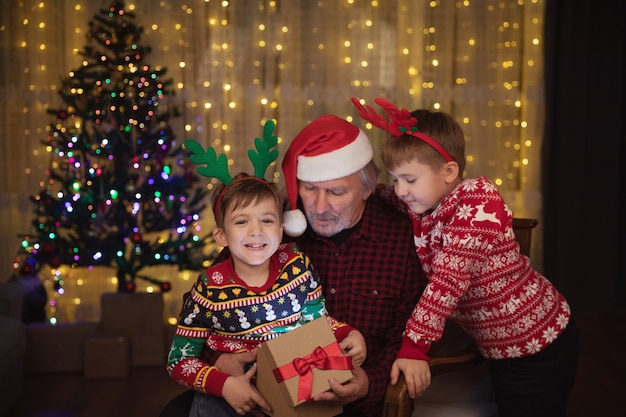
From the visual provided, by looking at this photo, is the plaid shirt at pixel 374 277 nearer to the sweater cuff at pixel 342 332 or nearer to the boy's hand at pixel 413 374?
the sweater cuff at pixel 342 332

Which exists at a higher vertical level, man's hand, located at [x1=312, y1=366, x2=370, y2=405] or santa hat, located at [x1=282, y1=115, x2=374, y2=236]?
santa hat, located at [x1=282, y1=115, x2=374, y2=236]

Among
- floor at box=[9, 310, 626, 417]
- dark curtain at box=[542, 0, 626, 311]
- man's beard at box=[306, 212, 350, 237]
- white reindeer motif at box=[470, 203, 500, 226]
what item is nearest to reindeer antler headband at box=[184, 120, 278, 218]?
man's beard at box=[306, 212, 350, 237]

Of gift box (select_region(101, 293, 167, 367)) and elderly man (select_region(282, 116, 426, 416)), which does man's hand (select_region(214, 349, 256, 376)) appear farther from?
gift box (select_region(101, 293, 167, 367))

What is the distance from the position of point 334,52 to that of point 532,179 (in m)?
1.73

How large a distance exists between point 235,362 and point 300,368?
1.03 ft

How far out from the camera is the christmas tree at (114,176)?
4.23 metres

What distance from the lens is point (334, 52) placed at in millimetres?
5117

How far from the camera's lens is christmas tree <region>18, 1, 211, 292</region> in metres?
4.23

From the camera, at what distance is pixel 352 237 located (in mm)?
2422

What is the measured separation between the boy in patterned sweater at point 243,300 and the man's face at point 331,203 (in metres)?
0.24

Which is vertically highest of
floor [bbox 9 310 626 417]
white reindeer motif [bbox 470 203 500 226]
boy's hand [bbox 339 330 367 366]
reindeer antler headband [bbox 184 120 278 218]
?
reindeer antler headband [bbox 184 120 278 218]

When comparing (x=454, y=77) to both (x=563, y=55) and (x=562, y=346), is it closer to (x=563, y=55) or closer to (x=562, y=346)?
(x=563, y=55)

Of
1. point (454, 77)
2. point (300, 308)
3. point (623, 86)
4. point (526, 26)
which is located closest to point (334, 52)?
point (454, 77)

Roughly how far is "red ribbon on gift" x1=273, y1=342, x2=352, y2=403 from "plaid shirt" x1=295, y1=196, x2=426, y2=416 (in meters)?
0.43
